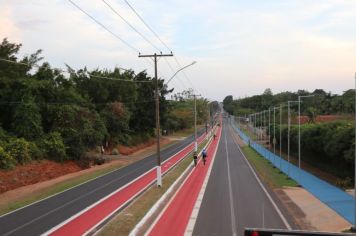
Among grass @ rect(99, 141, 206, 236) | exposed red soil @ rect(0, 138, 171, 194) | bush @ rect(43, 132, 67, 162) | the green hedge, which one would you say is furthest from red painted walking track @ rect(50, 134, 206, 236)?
bush @ rect(43, 132, 67, 162)

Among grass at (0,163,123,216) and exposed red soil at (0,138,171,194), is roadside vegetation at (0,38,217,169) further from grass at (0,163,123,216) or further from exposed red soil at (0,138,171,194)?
grass at (0,163,123,216)

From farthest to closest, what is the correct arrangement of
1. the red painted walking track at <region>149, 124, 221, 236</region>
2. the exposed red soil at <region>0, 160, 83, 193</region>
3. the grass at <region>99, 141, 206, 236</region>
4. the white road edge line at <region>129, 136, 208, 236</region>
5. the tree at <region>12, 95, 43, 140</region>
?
the tree at <region>12, 95, 43, 140</region>
the exposed red soil at <region>0, 160, 83, 193</region>
the red painted walking track at <region>149, 124, 221, 236</region>
the grass at <region>99, 141, 206, 236</region>
the white road edge line at <region>129, 136, 208, 236</region>

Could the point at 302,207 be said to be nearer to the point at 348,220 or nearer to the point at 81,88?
the point at 348,220

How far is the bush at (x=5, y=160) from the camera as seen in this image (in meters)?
39.7

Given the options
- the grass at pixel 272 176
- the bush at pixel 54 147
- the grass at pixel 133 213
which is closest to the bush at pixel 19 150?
the bush at pixel 54 147

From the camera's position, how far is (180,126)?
148m

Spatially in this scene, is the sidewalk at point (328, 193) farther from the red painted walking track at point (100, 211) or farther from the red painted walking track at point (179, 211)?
the red painted walking track at point (100, 211)

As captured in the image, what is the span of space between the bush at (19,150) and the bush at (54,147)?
5.02m

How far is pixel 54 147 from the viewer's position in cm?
5056

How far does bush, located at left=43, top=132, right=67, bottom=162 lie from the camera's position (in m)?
50.2

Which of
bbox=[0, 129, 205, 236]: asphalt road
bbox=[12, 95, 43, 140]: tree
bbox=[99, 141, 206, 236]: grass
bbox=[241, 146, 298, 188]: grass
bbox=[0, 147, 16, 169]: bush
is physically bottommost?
bbox=[241, 146, 298, 188]: grass

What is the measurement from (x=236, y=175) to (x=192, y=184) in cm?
838

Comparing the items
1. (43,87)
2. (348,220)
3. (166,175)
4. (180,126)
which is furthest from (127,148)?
(180,126)

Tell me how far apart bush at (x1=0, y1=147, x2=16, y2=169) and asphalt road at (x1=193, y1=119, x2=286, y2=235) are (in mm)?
15528
